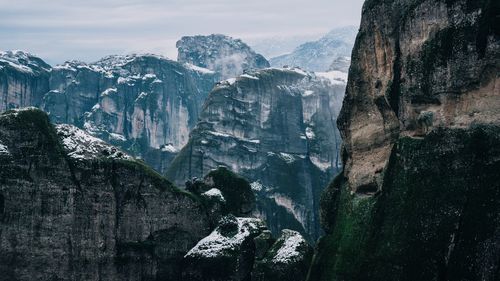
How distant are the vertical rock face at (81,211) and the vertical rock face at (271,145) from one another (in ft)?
246

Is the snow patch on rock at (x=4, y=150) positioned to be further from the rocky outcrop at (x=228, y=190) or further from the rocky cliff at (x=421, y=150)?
the rocky cliff at (x=421, y=150)

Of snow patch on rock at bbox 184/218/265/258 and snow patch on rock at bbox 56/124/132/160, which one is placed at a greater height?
snow patch on rock at bbox 56/124/132/160

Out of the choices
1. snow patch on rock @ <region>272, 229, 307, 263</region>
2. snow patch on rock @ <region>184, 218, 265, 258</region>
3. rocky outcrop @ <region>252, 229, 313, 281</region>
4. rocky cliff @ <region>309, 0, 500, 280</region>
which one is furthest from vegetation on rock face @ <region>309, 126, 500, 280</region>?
snow patch on rock @ <region>184, 218, 265, 258</region>

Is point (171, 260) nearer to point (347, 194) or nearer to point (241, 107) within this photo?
point (347, 194)

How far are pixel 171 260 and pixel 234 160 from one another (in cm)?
8985

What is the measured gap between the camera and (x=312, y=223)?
6407 inches

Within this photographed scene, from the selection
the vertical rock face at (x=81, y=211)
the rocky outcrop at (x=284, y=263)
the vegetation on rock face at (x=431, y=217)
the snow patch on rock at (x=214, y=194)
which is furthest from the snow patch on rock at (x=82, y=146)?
the vegetation on rock face at (x=431, y=217)

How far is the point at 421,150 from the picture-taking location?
5162 cm

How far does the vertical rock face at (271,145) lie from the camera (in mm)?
158500

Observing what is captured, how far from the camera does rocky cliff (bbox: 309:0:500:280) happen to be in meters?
47.2

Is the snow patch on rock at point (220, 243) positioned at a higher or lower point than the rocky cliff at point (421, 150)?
lower

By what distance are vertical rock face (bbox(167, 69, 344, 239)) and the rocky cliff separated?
8838cm

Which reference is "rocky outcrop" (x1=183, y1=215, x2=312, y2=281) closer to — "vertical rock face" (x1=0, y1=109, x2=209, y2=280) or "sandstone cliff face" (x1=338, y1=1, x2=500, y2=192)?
"vertical rock face" (x1=0, y1=109, x2=209, y2=280)

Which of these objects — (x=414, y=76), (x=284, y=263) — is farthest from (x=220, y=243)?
(x=414, y=76)
